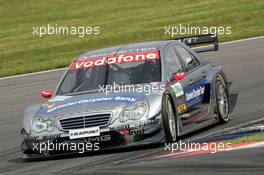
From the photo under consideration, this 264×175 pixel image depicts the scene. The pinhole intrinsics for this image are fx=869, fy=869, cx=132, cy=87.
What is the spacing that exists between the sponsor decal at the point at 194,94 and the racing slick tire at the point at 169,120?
0.66 meters

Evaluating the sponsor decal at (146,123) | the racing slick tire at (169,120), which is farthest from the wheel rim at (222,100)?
the sponsor decal at (146,123)

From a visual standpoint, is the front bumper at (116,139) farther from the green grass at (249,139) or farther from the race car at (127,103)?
the green grass at (249,139)

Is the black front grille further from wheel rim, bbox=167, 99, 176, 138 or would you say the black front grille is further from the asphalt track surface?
wheel rim, bbox=167, 99, 176, 138

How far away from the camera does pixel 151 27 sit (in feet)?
93.9

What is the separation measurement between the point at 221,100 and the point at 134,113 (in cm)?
242

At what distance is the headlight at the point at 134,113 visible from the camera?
10.1 metres

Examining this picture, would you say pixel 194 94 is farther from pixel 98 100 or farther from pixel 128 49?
pixel 98 100

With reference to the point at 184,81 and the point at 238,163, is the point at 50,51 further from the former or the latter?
the point at 238,163

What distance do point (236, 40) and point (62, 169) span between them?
598 inches

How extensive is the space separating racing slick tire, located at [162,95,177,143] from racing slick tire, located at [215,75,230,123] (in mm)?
1481

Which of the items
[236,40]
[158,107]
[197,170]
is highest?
[236,40]

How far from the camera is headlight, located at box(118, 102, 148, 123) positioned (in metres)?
10.1

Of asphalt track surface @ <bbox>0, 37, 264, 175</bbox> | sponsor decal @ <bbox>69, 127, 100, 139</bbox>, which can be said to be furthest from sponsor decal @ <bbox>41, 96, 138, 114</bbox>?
asphalt track surface @ <bbox>0, 37, 264, 175</bbox>

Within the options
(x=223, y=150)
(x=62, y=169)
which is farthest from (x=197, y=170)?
(x=62, y=169)
